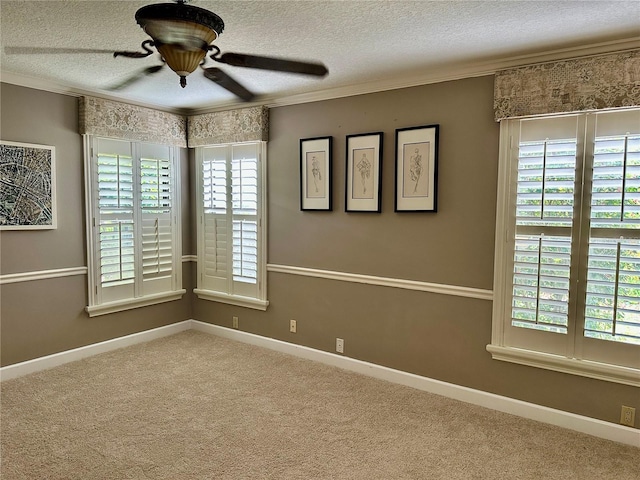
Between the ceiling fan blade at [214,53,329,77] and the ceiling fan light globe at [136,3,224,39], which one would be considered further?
the ceiling fan blade at [214,53,329,77]

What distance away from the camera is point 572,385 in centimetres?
284

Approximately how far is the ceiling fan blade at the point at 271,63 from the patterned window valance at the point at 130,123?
2.20m

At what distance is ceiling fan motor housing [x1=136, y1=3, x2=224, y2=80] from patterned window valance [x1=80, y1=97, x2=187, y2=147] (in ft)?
7.87

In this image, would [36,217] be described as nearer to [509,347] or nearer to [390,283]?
[390,283]

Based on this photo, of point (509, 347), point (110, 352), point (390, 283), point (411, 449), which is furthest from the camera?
point (110, 352)

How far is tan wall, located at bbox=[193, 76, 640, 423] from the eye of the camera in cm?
306

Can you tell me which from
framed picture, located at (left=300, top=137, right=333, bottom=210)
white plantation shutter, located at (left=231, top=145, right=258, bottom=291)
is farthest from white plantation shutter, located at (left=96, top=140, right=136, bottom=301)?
framed picture, located at (left=300, top=137, right=333, bottom=210)

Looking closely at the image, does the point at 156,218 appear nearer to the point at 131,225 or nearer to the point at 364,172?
the point at 131,225

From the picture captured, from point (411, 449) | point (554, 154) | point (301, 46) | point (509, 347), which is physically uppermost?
point (301, 46)

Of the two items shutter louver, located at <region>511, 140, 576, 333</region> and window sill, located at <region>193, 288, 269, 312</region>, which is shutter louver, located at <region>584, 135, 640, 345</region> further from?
window sill, located at <region>193, 288, 269, 312</region>

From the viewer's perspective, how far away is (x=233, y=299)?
14.9ft

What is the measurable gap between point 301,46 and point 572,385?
283cm

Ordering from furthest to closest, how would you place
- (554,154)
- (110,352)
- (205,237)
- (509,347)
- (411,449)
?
(205,237) → (110,352) → (509,347) → (554,154) → (411,449)

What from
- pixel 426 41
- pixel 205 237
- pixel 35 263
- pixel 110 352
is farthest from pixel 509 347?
pixel 35 263
